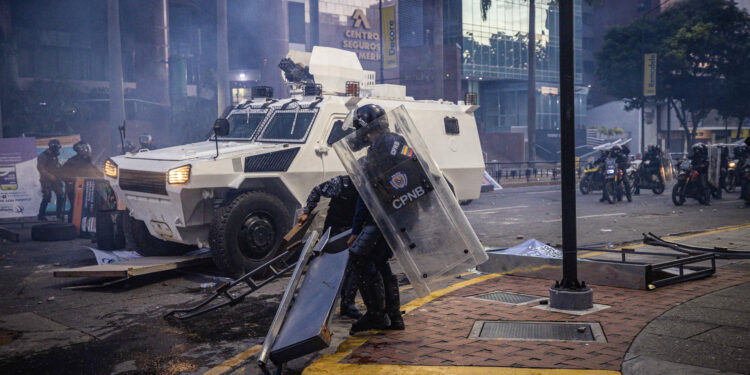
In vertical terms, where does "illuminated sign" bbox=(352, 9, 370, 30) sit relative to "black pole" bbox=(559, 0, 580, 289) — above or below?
above

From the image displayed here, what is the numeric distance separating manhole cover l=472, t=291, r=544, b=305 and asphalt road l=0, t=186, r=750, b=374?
35.3 inches

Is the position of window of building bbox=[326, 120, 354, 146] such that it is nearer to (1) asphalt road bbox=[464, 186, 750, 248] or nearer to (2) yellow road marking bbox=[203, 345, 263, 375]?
(1) asphalt road bbox=[464, 186, 750, 248]

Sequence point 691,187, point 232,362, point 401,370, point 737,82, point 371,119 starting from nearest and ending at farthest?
point 401,370 → point 232,362 → point 371,119 → point 691,187 → point 737,82

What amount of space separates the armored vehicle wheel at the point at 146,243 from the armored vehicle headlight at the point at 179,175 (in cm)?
174

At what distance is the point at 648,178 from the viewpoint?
21453mm

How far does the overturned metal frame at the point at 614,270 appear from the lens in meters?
6.53

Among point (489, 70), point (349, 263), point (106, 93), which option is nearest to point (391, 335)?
point (349, 263)

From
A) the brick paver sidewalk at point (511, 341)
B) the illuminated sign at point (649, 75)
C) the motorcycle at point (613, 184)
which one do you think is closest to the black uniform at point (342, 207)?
the brick paver sidewalk at point (511, 341)

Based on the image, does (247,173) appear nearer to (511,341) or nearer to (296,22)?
(511,341)

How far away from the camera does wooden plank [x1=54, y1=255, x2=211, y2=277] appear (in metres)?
7.38

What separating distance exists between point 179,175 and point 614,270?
4.89 m

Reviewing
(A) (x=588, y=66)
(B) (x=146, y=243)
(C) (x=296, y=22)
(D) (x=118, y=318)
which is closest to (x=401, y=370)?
(D) (x=118, y=318)

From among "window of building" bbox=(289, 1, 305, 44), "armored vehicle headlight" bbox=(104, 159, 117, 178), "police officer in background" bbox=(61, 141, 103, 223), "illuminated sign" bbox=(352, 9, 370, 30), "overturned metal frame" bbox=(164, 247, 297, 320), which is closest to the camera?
"overturned metal frame" bbox=(164, 247, 297, 320)

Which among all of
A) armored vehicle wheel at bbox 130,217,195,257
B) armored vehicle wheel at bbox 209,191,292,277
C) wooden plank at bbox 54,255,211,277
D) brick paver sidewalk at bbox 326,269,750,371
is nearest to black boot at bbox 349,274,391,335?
brick paver sidewalk at bbox 326,269,750,371
